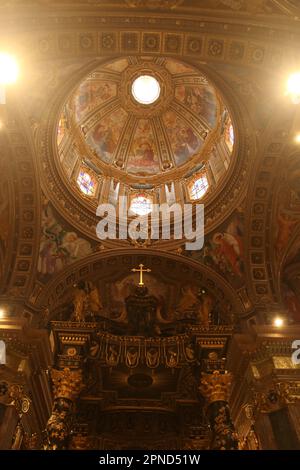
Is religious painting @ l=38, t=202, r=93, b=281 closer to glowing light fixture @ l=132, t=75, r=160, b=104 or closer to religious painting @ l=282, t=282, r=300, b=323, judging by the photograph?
religious painting @ l=282, t=282, r=300, b=323

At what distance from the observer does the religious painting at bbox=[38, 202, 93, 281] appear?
13.9m

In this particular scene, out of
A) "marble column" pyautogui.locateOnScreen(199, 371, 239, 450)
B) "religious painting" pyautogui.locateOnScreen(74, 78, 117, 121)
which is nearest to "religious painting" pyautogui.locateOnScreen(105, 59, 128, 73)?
"religious painting" pyautogui.locateOnScreen(74, 78, 117, 121)

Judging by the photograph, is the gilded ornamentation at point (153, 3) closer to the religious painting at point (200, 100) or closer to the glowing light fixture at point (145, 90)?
the religious painting at point (200, 100)

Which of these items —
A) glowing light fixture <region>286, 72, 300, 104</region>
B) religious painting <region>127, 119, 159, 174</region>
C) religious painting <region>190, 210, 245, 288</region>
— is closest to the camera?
glowing light fixture <region>286, 72, 300, 104</region>

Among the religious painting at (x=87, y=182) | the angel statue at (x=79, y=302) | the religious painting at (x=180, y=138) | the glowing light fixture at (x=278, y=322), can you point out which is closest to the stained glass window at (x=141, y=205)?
the religious painting at (x=87, y=182)

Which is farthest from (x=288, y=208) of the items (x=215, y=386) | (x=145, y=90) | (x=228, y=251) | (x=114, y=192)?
(x=145, y=90)

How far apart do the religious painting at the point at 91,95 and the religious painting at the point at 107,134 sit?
0.73 metres

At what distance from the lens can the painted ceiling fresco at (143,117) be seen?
1689 centimetres

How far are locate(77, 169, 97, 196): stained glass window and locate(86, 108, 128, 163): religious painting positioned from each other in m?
1.35

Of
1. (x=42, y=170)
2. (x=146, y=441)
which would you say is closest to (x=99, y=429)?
(x=146, y=441)

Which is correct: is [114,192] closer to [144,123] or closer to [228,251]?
[144,123]

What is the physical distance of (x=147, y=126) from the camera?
18.8 m

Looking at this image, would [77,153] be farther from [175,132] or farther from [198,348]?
[198,348]

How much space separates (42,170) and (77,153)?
3132 millimetres
